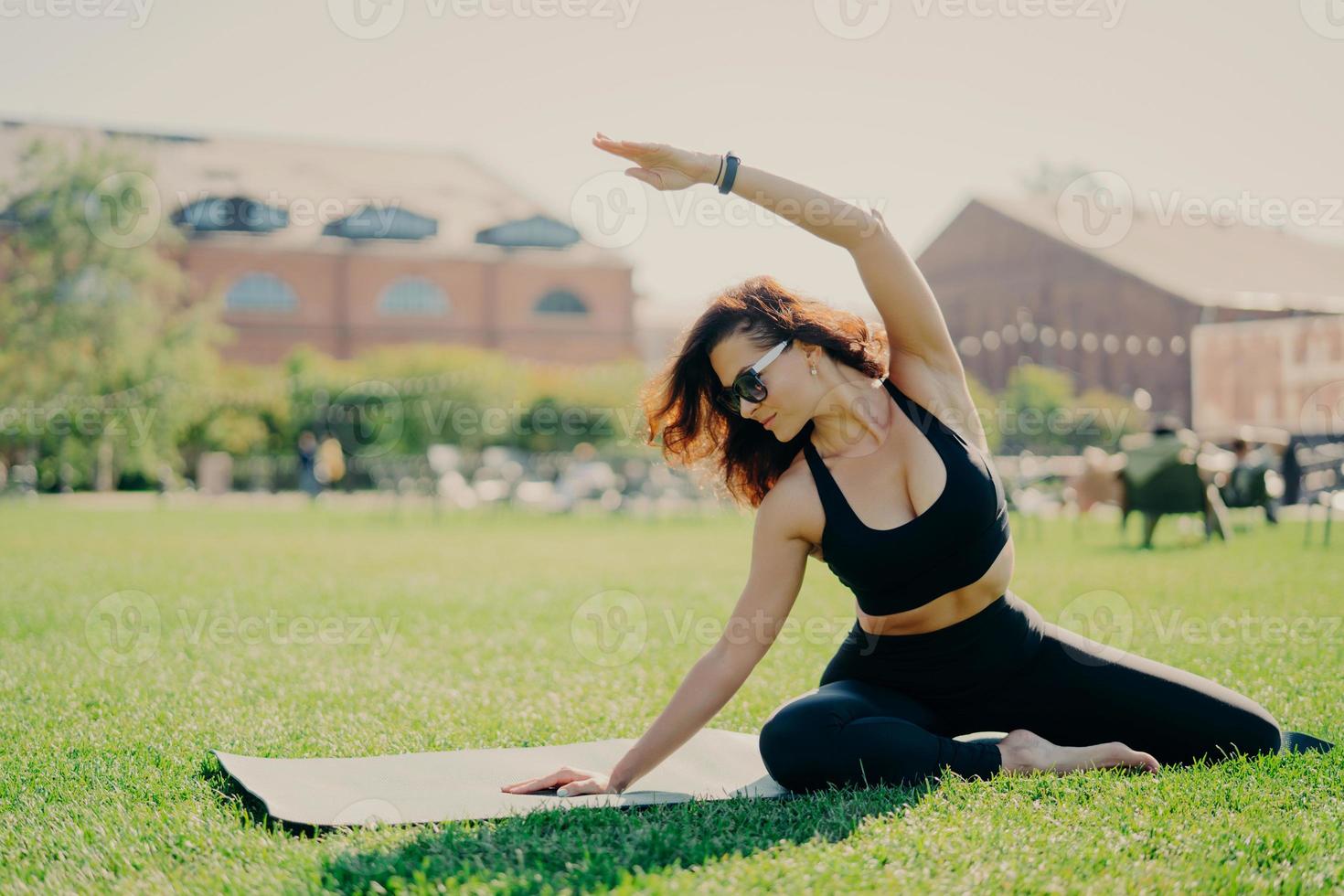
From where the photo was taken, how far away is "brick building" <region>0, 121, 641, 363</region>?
37.2m

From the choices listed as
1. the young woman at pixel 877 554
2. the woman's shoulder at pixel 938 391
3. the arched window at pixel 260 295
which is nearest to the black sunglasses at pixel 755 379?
the young woman at pixel 877 554

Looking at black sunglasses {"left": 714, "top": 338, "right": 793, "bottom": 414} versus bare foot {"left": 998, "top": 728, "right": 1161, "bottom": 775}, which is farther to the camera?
bare foot {"left": 998, "top": 728, "right": 1161, "bottom": 775}

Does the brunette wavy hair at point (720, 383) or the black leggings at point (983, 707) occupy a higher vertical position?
the brunette wavy hair at point (720, 383)

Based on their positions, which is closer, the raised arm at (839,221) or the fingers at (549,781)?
Result: the raised arm at (839,221)

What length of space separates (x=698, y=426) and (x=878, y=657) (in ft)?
2.42

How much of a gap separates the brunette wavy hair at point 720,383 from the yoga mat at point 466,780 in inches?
28.8

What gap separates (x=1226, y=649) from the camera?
483cm

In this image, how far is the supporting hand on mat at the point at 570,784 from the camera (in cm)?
262

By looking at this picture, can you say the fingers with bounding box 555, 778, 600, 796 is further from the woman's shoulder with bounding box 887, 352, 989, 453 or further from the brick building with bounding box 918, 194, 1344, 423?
the brick building with bounding box 918, 194, 1344, 423

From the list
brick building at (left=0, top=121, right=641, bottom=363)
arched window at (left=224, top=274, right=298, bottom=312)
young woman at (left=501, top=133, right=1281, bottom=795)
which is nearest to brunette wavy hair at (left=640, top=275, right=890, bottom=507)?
young woman at (left=501, top=133, right=1281, bottom=795)

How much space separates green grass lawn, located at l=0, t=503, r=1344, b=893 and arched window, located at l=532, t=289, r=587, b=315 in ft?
104

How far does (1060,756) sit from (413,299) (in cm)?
3856

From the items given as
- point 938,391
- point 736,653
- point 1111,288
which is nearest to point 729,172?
point 938,391

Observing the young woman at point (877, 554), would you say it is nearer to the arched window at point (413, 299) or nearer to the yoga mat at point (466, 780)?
the yoga mat at point (466, 780)
